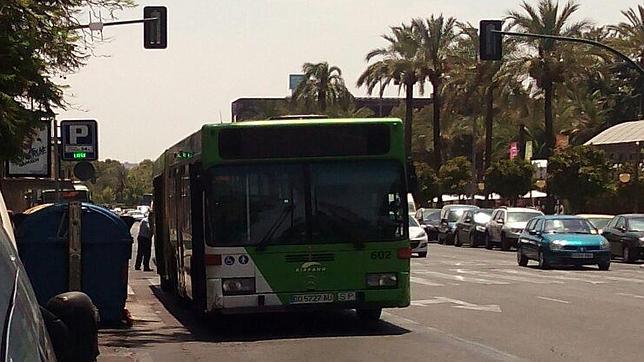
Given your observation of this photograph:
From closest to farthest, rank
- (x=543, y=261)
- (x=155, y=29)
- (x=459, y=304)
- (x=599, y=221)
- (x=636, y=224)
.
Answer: (x=459, y=304) → (x=155, y=29) → (x=543, y=261) → (x=636, y=224) → (x=599, y=221)

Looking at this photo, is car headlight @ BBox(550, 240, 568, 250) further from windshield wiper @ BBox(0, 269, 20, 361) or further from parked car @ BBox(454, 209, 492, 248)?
windshield wiper @ BBox(0, 269, 20, 361)

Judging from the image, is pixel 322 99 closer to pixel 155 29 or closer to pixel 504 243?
pixel 504 243

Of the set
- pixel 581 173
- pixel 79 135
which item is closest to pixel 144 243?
pixel 79 135

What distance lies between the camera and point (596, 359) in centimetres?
1215

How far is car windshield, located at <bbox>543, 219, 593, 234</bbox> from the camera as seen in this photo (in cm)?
3061

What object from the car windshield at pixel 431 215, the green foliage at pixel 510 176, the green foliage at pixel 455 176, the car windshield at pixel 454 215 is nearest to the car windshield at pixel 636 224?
the car windshield at pixel 454 215

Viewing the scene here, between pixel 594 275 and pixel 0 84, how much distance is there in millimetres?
17934

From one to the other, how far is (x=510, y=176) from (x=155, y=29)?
38185mm

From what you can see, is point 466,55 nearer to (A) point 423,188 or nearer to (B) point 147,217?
(A) point 423,188

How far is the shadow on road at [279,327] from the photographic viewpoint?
1529 centimetres

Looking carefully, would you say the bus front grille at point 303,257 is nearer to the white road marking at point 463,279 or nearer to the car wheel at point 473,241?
the white road marking at point 463,279

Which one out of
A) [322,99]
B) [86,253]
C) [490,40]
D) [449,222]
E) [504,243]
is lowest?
[504,243]

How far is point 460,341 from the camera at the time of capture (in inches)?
554

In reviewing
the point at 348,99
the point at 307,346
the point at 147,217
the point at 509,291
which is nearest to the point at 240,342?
the point at 307,346
